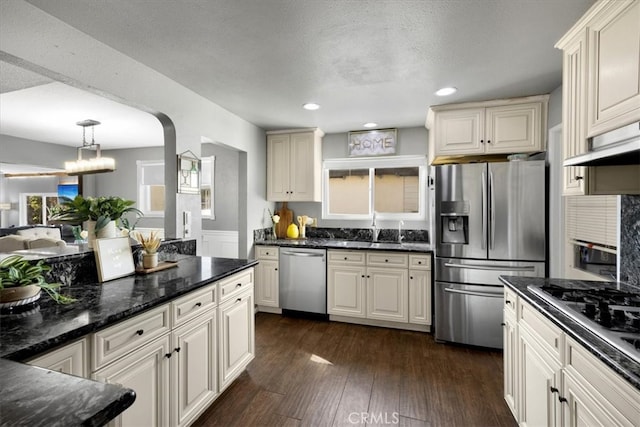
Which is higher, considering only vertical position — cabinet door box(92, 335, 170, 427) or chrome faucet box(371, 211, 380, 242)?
chrome faucet box(371, 211, 380, 242)

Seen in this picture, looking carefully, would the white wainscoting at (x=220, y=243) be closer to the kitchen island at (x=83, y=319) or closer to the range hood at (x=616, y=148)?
the kitchen island at (x=83, y=319)

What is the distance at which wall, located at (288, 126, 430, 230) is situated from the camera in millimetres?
3758

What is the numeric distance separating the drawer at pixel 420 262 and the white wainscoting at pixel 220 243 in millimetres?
2521

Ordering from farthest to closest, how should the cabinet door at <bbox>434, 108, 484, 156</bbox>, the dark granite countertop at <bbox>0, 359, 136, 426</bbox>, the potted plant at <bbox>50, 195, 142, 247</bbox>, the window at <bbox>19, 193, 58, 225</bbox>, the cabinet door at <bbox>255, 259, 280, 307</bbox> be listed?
the window at <bbox>19, 193, 58, 225</bbox>
the cabinet door at <bbox>255, 259, 280, 307</bbox>
the cabinet door at <bbox>434, 108, 484, 156</bbox>
the potted plant at <bbox>50, 195, 142, 247</bbox>
the dark granite countertop at <bbox>0, 359, 136, 426</bbox>

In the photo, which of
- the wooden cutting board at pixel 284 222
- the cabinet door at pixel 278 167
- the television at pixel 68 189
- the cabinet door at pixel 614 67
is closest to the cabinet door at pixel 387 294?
the wooden cutting board at pixel 284 222

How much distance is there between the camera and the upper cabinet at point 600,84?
4.11 feet

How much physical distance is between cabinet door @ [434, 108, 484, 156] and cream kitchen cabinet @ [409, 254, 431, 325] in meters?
1.14

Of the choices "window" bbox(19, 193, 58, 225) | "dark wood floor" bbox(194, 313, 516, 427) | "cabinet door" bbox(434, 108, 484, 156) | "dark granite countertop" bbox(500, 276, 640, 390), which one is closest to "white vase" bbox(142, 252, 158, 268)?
"dark wood floor" bbox(194, 313, 516, 427)

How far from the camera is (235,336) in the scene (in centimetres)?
212

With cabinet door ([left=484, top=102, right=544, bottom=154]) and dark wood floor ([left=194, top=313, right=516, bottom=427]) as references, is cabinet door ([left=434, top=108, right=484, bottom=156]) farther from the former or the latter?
dark wood floor ([left=194, top=313, right=516, bottom=427])

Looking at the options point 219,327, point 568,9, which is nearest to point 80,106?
point 219,327

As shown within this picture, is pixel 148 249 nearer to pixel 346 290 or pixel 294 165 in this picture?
pixel 346 290

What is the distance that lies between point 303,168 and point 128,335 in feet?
9.32

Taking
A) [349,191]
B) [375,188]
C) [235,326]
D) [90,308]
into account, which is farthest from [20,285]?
[375,188]
